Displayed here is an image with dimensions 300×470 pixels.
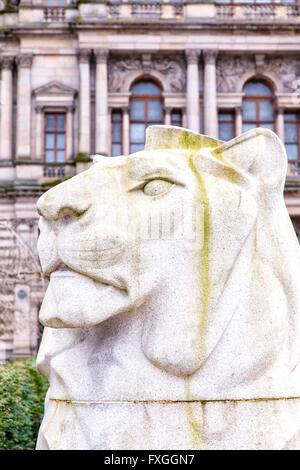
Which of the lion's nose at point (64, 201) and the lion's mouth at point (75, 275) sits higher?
the lion's nose at point (64, 201)

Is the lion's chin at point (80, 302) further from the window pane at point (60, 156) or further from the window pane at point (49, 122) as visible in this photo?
the window pane at point (49, 122)

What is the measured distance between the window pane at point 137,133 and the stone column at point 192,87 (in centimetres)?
155

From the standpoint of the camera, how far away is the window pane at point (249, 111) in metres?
23.3

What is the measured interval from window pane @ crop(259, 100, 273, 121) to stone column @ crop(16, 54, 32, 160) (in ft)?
24.8

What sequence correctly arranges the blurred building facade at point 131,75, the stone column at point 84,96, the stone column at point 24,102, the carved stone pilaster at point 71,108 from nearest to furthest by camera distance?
the stone column at point 84,96 → the blurred building facade at point 131,75 → the stone column at point 24,102 → the carved stone pilaster at point 71,108

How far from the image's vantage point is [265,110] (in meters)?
23.4

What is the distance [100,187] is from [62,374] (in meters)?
0.80

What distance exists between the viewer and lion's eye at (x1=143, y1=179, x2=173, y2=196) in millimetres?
2949

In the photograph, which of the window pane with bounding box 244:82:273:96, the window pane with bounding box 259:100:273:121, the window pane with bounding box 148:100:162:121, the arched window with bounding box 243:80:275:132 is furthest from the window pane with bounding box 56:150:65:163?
the window pane with bounding box 259:100:273:121

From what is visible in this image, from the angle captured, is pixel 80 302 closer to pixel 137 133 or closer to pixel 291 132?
pixel 137 133

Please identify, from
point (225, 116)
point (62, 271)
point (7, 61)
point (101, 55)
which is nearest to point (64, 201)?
point (62, 271)

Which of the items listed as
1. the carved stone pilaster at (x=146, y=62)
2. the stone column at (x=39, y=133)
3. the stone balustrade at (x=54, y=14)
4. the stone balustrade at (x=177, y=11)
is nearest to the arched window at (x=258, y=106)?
the stone balustrade at (x=177, y=11)

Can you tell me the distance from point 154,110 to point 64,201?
68.2 feet
